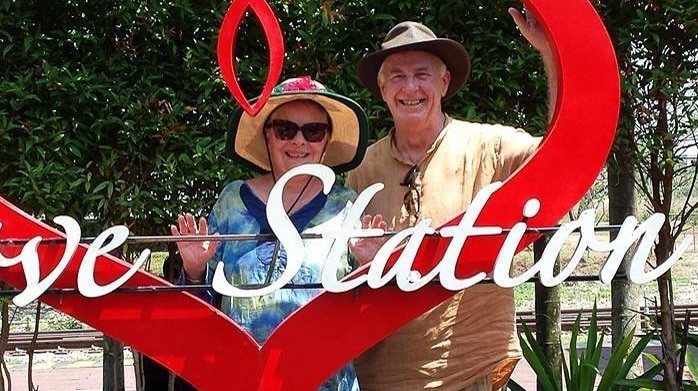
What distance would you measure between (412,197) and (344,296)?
1.46 feet

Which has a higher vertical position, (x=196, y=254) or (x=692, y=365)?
(x=196, y=254)

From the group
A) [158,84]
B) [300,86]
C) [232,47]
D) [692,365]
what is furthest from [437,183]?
[692,365]

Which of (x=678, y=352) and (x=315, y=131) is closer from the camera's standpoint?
(x=315, y=131)

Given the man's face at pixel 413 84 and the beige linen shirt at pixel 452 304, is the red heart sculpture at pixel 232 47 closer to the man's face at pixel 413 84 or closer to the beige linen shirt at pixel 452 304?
the man's face at pixel 413 84

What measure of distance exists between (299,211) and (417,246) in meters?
0.47

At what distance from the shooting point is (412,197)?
283cm

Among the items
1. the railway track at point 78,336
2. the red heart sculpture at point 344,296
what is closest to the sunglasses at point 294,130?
the red heart sculpture at point 344,296

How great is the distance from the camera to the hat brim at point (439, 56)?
2.75m

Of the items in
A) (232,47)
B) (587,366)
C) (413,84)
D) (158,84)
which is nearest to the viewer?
(232,47)

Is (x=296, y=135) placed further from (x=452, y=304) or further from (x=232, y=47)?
(x=452, y=304)

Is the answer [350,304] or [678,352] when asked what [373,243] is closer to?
[350,304]

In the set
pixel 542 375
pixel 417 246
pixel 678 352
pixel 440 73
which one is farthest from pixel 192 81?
pixel 678 352

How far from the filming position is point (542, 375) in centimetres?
440

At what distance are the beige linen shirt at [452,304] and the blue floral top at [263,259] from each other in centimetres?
17
